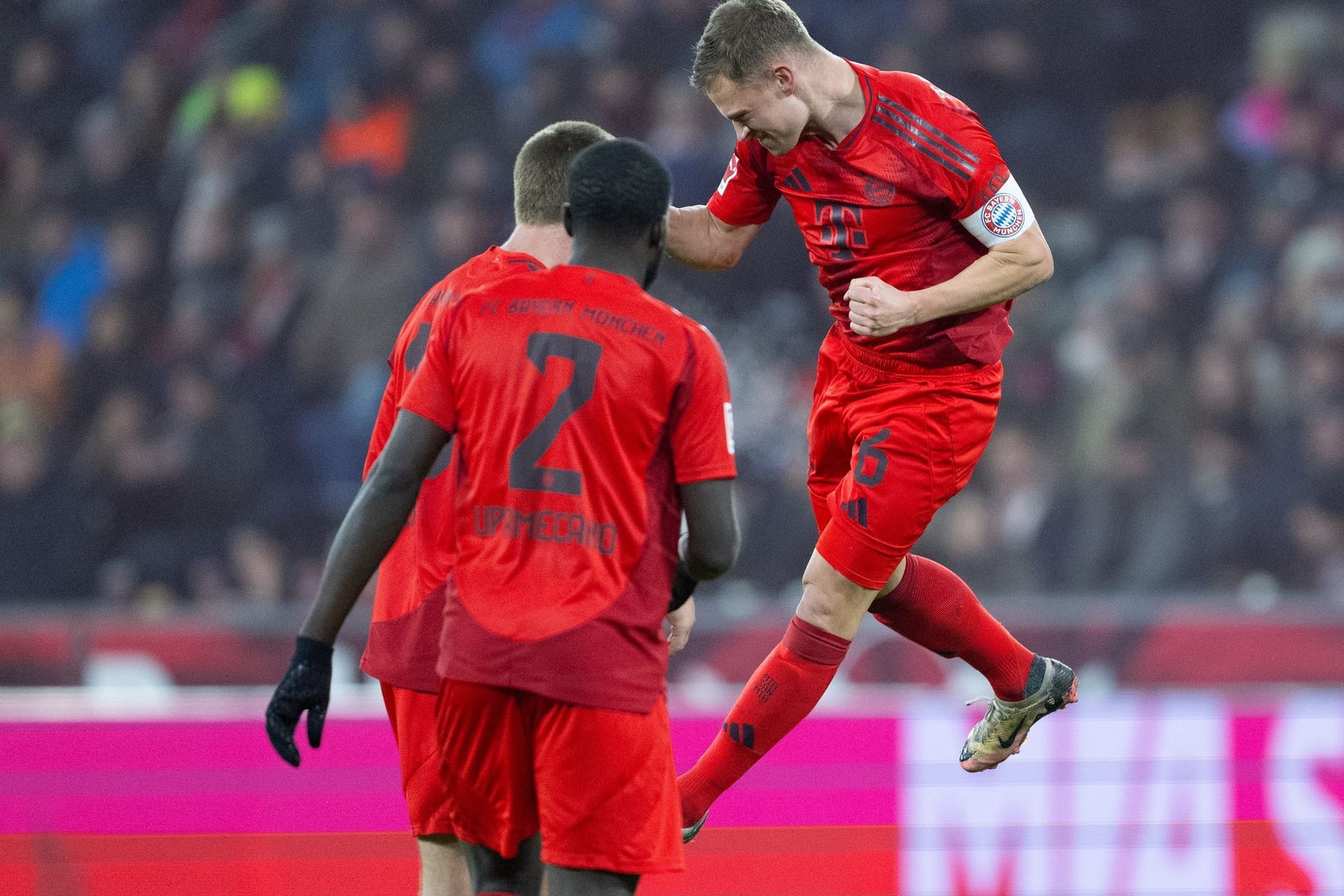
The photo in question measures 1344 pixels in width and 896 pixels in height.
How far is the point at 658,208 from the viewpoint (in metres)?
2.95

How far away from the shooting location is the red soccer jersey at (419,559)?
3412mm

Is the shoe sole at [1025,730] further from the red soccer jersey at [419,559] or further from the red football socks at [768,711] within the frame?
the red soccer jersey at [419,559]

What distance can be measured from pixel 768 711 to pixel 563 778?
1.22 metres

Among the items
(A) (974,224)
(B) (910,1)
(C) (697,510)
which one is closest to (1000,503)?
(B) (910,1)

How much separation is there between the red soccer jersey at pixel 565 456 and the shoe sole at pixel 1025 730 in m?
1.71

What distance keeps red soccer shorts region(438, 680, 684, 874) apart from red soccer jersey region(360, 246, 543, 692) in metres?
0.46

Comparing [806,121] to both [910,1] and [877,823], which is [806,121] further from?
[910,1]

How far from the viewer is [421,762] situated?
3.45 metres

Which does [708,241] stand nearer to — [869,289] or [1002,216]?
→ [869,289]

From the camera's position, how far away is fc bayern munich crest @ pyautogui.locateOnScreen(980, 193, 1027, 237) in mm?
3867

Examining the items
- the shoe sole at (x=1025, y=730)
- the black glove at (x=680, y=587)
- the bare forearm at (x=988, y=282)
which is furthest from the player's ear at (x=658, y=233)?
the shoe sole at (x=1025, y=730)

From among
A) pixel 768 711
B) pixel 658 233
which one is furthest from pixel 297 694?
pixel 768 711

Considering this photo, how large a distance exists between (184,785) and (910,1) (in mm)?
7230

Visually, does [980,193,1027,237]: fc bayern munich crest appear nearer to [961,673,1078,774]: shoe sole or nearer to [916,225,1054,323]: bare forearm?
[916,225,1054,323]: bare forearm
